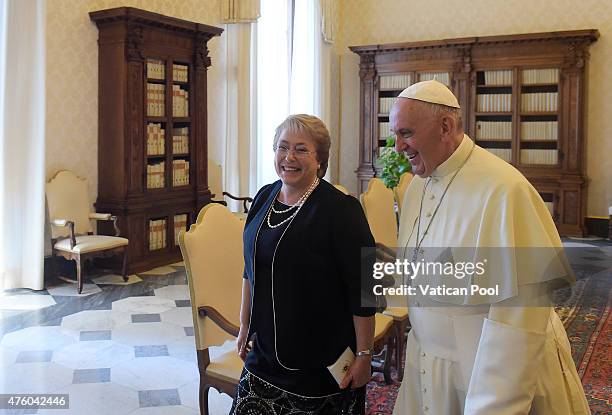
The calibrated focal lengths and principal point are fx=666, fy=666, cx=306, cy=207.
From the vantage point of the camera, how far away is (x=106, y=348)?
4430mm

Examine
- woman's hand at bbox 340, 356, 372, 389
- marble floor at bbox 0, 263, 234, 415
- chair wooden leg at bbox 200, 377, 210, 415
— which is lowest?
marble floor at bbox 0, 263, 234, 415

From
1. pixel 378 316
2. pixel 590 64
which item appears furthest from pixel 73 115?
pixel 590 64

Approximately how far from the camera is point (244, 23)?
A: 27.6 feet

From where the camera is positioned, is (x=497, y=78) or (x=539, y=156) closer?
(x=539, y=156)

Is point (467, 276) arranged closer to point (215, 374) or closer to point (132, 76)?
point (215, 374)

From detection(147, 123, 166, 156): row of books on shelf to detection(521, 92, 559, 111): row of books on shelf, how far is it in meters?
5.56

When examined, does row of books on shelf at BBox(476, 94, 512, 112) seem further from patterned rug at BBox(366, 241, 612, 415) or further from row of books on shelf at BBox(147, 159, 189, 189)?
row of books on shelf at BBox(147, 159, 189, 189)

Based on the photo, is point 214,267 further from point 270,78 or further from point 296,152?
point 270,78

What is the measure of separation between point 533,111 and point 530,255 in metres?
8.77

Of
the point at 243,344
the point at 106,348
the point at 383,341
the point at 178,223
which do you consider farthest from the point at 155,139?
the point at 243,344

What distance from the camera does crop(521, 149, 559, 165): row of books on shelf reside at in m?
9.78

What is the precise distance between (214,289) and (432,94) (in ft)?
4.63

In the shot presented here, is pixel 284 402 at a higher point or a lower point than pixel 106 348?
higher

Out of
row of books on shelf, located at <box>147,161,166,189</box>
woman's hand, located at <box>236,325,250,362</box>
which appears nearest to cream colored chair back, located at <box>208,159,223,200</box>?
row of books on shelf, located at <box>147,161,166,189</box>
